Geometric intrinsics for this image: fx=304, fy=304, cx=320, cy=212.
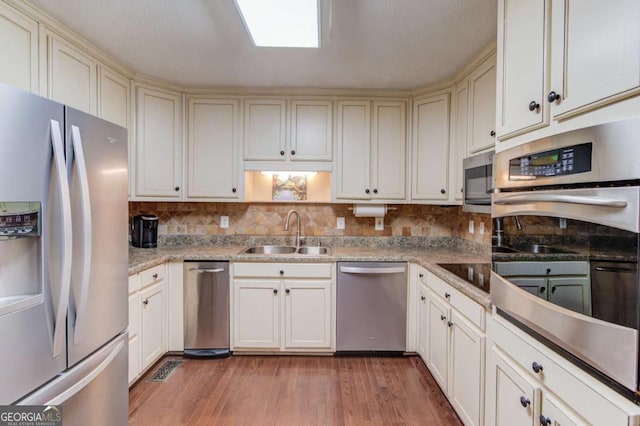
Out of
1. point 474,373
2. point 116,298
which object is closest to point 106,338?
point 116,298

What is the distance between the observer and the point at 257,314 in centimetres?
253

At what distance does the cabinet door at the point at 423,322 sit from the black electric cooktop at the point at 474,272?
323 millimetres

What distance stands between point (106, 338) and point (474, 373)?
1.76 metres

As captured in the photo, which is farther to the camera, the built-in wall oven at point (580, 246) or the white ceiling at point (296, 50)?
the white ceiling at point (296, 50)

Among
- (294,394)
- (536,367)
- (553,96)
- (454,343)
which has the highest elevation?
(553,96)

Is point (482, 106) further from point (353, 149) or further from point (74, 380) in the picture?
point (74, 380)

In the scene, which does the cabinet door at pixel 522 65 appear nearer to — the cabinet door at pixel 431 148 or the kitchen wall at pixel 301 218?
the cabinet door at pixel 431 148

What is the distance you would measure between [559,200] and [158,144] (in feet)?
9.28

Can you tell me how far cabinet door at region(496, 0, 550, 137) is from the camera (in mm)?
1034

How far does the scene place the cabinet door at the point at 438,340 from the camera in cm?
195

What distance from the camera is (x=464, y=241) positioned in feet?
9.31

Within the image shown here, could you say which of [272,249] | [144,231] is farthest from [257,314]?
[144,231]

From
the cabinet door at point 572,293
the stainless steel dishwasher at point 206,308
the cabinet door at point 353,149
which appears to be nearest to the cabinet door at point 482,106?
the cabinet door at point 353,149

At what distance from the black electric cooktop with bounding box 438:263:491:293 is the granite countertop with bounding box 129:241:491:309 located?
8 centimetres
